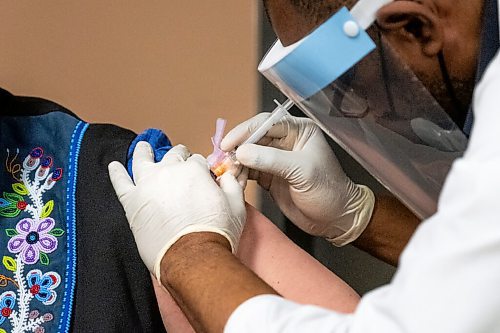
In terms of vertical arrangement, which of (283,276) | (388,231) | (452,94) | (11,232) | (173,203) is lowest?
(388,231)

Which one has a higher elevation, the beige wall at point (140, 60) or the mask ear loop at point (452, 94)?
the beige wall at point (140, 60)

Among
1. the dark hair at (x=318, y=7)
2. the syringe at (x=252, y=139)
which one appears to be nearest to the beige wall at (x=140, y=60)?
the syringe at (x=252, y=139)

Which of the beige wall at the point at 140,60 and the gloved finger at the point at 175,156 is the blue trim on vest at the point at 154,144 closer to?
the gloved finger at the point at 175,156

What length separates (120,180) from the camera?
1241 millimetres

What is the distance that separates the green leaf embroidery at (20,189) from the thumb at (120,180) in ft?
0.51

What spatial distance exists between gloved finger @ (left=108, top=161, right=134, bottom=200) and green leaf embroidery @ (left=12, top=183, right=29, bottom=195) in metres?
Answer: 0.16

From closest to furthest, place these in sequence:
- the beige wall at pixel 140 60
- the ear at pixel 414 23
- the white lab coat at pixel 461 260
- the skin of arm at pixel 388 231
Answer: the white lab coat at pixel 461 260, the ear at pixel 414 23, the skin of arm at pixel 388 231, the beige wall at pixel 140 60

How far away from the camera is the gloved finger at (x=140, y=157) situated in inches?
49.1

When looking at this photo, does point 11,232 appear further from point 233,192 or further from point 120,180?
point 233,192

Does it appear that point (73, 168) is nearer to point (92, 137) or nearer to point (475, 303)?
point (92, 137)

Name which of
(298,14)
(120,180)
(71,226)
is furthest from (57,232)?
(298,14)

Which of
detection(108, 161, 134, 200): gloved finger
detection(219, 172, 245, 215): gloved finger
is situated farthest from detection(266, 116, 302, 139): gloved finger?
detection(108, 161, 134, 200): gloved finger

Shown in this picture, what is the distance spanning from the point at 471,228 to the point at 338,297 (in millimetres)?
493

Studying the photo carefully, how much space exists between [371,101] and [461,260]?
1.14 ft
